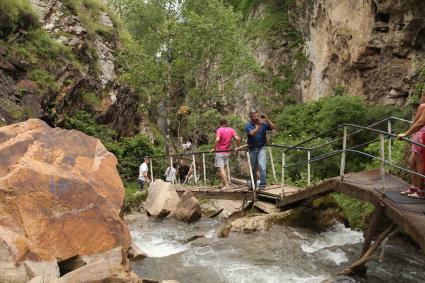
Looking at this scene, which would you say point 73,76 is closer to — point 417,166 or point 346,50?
point 346,50

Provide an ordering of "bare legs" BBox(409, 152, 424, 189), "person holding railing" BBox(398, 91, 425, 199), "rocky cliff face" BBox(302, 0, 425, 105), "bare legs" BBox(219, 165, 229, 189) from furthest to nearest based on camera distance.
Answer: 1. "rocky cliff face" BBox(302, 0, 425, 105)
2. "bare legs" BBox(219, 165, 229, 189)
3. "bare legs" BBox(409, 152, 424, 189)
4. "person holding railing" BBox(398, 91, 425, 199)

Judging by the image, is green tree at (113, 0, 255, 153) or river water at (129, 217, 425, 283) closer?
river water at (129, 217, 425, 283)

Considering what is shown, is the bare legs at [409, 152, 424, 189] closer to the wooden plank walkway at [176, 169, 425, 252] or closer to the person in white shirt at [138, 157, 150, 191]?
the wooden plank walkway at [176, 169, 425, 252]

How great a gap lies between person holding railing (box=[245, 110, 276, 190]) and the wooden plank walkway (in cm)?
84

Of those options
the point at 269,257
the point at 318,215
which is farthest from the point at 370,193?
the point at 318,215

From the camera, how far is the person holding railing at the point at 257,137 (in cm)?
1128

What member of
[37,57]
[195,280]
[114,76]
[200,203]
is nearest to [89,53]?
[114,76]

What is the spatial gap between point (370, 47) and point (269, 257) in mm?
15677

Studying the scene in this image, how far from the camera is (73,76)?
2039 cm

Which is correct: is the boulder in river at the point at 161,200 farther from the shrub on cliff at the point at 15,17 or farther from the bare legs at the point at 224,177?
the shrub on cliff at the point at 15,17

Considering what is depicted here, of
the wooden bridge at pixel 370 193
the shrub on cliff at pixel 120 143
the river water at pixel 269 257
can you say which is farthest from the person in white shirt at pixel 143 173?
the river water at pixel 269 257

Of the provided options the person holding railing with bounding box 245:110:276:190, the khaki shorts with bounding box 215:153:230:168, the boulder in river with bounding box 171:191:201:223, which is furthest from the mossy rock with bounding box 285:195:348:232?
the boulder in river with bounding box 171:191:201:223

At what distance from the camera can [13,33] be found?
18766 mm

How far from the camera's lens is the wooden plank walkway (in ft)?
21.4
